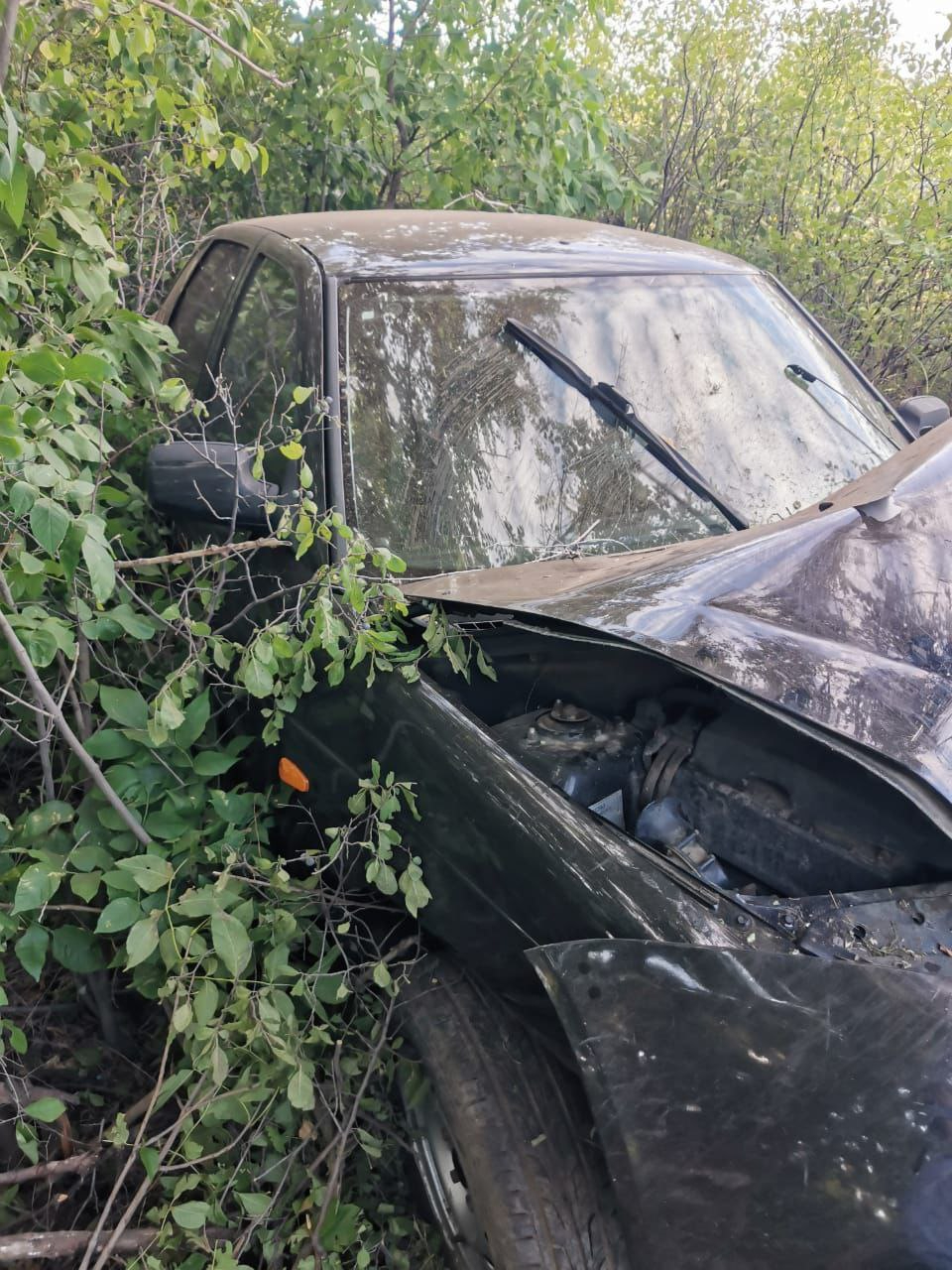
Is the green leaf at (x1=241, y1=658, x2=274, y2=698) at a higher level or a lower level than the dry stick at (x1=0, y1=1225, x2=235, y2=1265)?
higher

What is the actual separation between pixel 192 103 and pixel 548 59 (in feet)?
7.58

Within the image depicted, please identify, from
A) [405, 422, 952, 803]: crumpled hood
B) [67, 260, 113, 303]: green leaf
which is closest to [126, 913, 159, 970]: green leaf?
[405, 422, 952, 803]: crumpled hood

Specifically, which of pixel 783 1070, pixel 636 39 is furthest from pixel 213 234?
pixel 636 39

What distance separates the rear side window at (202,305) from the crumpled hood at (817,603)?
1.49 metres

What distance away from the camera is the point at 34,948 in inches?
80.5

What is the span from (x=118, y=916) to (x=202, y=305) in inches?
86.0

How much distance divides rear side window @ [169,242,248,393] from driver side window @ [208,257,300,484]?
20 cm

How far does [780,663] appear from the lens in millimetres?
1635

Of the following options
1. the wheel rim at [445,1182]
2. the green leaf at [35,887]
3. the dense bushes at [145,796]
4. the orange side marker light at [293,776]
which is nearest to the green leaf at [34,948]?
the dense bushes at [145,796]

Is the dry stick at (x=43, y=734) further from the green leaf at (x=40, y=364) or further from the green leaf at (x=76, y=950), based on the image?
the green leaf at (x=40, y=364)

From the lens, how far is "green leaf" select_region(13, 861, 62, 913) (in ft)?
6.30

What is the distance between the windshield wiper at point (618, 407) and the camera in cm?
241

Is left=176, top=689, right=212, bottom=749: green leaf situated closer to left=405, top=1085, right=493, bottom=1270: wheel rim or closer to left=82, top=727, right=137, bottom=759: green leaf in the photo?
left=82, top=727, right=137, bottom=759: green leaf

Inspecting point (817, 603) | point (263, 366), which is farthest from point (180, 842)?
point (817, 603)
